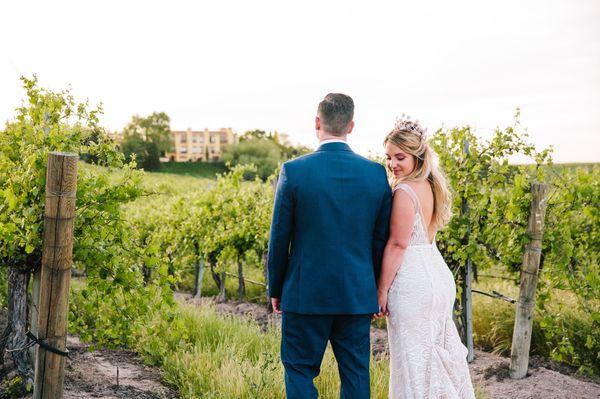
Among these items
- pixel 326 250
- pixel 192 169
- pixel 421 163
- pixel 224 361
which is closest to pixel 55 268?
pixel 326 250

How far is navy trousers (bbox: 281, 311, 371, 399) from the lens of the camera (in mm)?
3393

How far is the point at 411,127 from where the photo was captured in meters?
3.80

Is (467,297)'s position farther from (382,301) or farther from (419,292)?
(382,301)

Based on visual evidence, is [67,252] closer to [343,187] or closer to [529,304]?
[343,187]

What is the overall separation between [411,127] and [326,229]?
1.04 m

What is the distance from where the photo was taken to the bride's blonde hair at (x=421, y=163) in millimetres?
3752

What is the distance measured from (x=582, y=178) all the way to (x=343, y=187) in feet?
13.3

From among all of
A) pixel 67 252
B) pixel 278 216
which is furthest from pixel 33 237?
pixel 278 216

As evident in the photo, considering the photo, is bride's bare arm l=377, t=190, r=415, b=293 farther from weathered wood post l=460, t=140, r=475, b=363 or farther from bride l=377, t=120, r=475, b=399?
weathered wood post l=460, t=140, r=475, b=363

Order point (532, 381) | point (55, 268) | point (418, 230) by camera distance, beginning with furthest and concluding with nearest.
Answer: point (532, 381)
point (418, 230)
point (55, 268)

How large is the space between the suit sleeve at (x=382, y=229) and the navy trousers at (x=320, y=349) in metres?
0.38

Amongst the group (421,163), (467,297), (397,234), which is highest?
(421,163)

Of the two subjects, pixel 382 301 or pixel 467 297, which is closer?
pixel 382 301

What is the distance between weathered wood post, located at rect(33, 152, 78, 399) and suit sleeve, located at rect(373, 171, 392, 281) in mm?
1932
